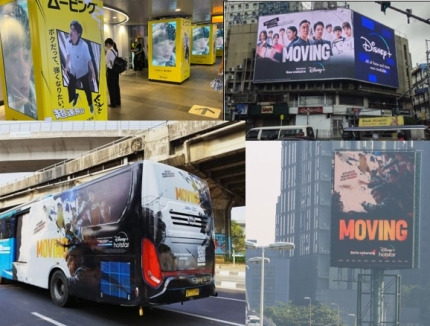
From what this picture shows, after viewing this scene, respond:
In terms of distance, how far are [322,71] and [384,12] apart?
2.25 ft

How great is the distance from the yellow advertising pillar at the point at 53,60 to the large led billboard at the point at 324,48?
1.33m

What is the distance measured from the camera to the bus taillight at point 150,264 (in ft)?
6.76

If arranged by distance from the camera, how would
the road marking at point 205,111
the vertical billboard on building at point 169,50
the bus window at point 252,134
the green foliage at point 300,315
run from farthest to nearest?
the green foliage at point 300,315, the bus window at point 252,134, the road marking at point 205,111, the vertical billboard on building at point 169,50

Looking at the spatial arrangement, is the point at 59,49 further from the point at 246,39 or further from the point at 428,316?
the point at 428,316

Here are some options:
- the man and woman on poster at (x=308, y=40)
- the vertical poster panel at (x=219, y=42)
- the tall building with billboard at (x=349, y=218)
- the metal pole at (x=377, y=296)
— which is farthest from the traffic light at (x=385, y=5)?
the metal pole at (x=377, y=296)

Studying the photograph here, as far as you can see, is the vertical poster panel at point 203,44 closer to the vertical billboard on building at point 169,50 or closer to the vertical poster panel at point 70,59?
the vertical billboard on building at point 169,50

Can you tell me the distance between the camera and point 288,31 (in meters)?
3.32

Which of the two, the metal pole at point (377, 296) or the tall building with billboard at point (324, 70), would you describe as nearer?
the tall building with billboard at point (324, 70)

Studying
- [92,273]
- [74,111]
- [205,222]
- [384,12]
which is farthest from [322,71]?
[92,273]

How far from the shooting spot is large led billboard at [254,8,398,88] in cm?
334

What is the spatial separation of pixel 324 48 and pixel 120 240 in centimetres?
230

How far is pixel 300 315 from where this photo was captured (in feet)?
42.6

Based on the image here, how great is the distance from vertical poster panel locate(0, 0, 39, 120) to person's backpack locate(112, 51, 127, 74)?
40 cm

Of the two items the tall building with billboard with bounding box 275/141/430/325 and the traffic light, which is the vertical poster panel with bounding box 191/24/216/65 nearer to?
the traffic light
